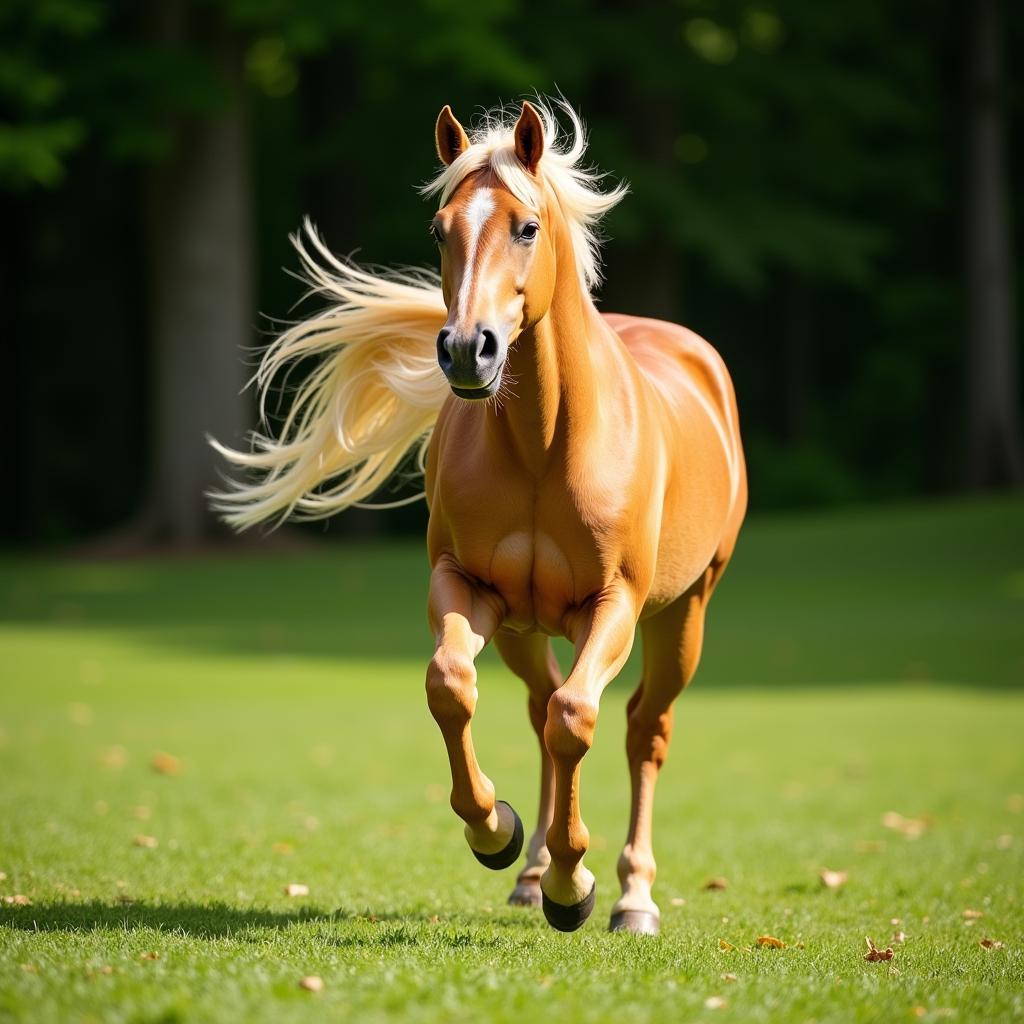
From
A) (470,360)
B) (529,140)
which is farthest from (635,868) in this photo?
A: (529,140)

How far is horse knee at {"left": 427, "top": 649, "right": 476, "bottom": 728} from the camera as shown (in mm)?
4797

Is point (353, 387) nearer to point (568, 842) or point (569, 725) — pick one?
point (569, 725)

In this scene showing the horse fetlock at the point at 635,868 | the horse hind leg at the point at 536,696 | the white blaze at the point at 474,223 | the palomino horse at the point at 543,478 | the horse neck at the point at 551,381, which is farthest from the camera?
the horse hind leg at the point at 536,696

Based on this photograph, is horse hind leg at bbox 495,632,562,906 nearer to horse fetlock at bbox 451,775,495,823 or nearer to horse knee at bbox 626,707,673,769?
horse knee at bbox 626,707,673,769

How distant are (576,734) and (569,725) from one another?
4 centimetres

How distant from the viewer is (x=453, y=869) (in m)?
7.18

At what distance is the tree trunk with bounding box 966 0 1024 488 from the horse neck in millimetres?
24686

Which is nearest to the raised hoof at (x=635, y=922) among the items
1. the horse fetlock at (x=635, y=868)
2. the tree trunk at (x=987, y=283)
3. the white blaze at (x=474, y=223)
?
the horse fetlock at (x=635, y=868)

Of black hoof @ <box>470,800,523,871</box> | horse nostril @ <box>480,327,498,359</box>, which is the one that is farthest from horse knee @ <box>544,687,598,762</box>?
horse nostril @ <box>480,327,498,359</box>

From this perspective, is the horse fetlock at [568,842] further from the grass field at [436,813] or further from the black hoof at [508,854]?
the grass field at [436,813]

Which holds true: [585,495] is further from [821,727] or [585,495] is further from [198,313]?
[198,313]

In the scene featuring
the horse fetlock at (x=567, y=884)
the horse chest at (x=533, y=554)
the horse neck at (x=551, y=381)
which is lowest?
the horse fetlock at (x=567, y=884)

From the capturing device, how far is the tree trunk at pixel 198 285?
24.2 meters

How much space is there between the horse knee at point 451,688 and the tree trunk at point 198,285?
64.9 ft
